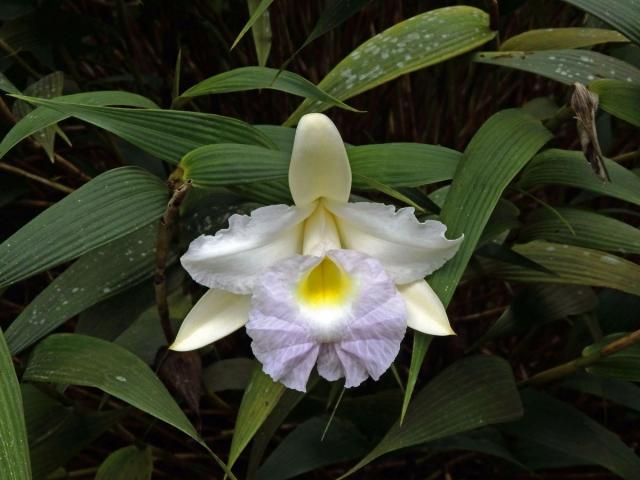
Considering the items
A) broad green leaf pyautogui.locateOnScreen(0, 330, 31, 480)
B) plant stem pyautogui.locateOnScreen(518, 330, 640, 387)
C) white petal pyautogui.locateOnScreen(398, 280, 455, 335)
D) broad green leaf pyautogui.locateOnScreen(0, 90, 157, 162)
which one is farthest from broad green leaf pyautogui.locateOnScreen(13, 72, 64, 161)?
plant stem pyautogui.locateOnScreen(518, 330, 640, 387)

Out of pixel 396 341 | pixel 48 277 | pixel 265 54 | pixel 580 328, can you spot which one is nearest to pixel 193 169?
pixel 396 341

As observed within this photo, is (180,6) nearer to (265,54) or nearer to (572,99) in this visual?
(265,54)

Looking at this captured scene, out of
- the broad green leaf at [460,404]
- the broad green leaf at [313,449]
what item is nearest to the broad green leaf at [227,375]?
the broad green leaf at [313,449]

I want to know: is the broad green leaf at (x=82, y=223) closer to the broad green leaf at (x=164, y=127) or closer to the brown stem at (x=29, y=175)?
the broad green leaf at (x=164, y=127)

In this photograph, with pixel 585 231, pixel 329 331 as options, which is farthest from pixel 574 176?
pixel 329 331

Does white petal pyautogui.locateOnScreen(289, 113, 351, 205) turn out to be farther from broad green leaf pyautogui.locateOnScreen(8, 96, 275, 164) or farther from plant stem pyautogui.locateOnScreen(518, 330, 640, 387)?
plant stem pyautogui.locateOnScreen(518, 330, 640, 387)

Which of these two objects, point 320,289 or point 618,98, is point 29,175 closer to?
point 320,289
